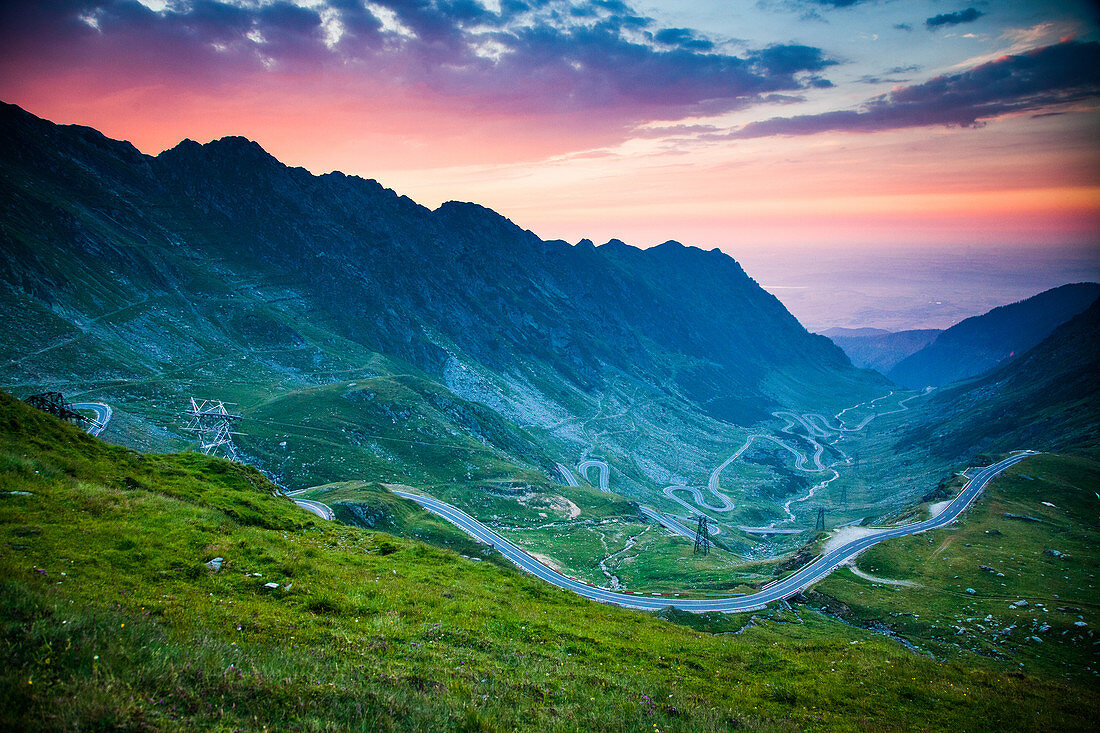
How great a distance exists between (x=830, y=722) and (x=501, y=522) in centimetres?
9614

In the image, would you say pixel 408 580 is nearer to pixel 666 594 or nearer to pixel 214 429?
pixel 666 594

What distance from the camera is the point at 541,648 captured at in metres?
23.7

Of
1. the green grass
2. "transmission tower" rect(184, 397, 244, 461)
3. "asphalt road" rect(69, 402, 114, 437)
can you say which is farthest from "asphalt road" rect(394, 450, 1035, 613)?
"asphalt road" rect(69, 402, 114, 437)

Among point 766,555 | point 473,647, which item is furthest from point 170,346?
point 766,555

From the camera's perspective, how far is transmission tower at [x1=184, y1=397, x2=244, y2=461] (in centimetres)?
8862

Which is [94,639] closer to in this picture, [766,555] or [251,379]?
[251,379]

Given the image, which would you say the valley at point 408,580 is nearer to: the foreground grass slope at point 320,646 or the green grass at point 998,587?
the foreground grass slope at point 320,646

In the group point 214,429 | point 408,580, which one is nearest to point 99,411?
point 214,429

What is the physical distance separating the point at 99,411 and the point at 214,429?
21.0 m

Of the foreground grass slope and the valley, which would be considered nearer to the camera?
the foreground grass slope

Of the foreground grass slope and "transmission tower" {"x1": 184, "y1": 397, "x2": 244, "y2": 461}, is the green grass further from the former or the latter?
"transmission tower" {"x1": 184, "y1": 397, "x2": 244, "y2": 461}

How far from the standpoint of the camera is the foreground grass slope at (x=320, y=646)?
41.5 feet

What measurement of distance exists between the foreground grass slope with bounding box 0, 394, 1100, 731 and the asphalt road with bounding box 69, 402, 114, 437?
6513cm

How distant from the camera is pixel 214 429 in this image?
95.8m
